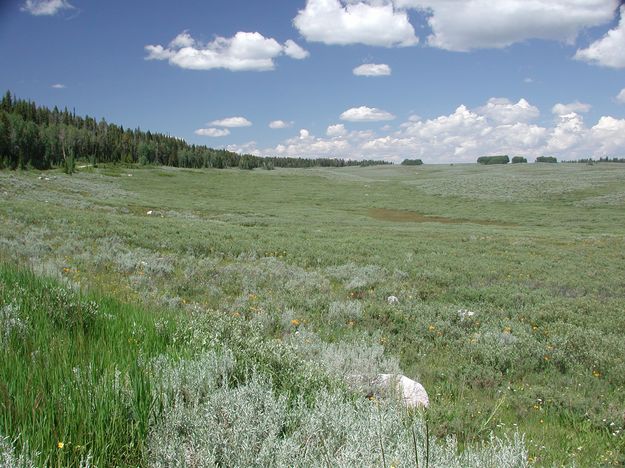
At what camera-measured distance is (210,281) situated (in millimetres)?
11320

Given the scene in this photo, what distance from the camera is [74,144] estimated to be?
116 metres

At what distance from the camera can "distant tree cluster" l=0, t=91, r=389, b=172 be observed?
91625 mm

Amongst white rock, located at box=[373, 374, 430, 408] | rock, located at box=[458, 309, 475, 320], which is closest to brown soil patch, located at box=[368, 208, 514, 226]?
rock, located at box=[458, 309, 475, 320]

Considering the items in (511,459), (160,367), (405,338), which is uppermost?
(160,367)

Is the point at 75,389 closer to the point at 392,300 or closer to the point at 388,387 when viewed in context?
the point at 388,387

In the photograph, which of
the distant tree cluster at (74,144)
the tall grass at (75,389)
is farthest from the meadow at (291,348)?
the distant tree cluster at (74,144)

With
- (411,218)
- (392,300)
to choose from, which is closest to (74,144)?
(411,218)

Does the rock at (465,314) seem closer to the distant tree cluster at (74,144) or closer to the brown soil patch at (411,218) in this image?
the brown soil patch at (411,218)

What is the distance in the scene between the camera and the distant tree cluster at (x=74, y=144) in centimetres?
9162

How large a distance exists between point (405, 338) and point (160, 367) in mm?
5908

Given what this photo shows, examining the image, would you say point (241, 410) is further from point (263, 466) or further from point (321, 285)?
point (321, 285)

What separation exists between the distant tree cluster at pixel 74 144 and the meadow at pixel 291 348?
82506 mm

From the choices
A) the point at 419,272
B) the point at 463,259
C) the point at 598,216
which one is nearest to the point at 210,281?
the point at 419,272

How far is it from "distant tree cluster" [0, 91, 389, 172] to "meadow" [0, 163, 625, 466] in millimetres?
82506
